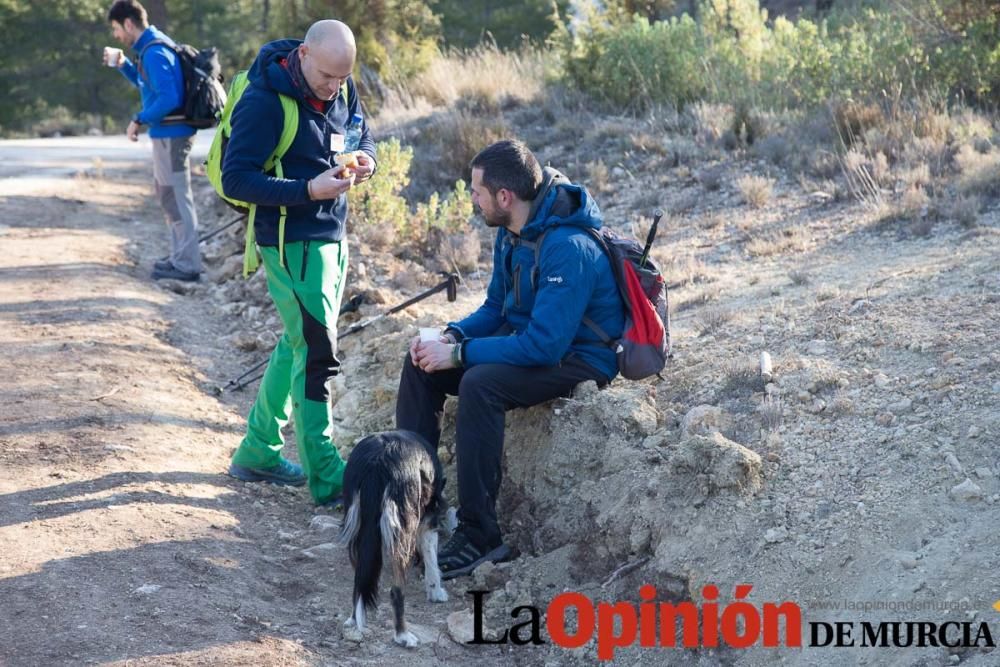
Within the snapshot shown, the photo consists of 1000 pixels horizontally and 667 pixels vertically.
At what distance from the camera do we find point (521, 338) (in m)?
4.81

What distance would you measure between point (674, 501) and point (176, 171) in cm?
579

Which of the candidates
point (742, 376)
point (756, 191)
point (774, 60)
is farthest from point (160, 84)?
point (774, 60)

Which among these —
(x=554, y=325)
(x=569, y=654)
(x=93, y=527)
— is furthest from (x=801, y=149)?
(x=93, y=527)

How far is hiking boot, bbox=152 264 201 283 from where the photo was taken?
9.32m

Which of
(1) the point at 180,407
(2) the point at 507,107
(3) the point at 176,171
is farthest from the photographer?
(2) the point at 507,107

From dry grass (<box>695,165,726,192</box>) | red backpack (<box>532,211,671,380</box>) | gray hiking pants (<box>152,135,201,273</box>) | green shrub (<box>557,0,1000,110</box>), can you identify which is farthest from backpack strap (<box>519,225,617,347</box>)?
green shrub (<box>557,0,1000,110</box>)

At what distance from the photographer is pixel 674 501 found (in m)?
4.59

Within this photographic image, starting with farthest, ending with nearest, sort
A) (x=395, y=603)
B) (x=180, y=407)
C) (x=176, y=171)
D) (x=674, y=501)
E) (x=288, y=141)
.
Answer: (x=176, y=171) < (x=180, y=407) < (x=288, y=141) < (x=674, y=501) < (x=395, y=603)

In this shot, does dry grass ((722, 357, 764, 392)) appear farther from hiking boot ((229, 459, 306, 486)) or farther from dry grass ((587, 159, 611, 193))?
dry grass ((587, 159, 611, 193))

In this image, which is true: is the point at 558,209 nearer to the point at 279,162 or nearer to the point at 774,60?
the point at 279,162

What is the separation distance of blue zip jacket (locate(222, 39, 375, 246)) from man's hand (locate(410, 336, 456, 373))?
710 mm

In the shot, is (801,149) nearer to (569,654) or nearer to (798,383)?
(798,383)

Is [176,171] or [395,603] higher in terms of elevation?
[176,171]

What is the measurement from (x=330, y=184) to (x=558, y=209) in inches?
40.4
